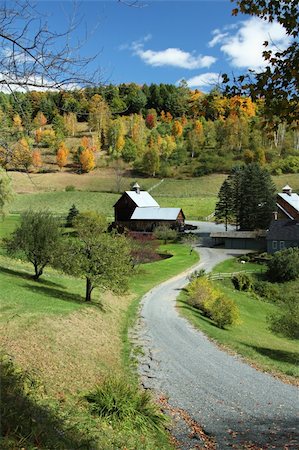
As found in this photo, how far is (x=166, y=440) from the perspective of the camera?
11.3m

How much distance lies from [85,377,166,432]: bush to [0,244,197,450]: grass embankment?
0.27m

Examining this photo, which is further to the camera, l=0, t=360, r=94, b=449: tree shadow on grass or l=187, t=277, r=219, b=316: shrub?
l=187, t=277, r=219, b=316: shrub

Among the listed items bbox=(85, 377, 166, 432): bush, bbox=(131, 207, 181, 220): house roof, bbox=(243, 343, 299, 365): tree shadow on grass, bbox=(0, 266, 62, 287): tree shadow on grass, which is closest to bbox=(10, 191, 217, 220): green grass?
bbox=(131, 207, 181, 220): house roof

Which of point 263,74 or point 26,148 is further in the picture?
point 26,148

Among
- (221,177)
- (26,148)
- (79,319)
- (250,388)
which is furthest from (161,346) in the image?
(221,177)

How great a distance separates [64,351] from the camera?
17000 mm

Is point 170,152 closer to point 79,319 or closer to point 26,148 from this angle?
point 79,319

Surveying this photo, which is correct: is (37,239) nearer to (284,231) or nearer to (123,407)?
(123,407)

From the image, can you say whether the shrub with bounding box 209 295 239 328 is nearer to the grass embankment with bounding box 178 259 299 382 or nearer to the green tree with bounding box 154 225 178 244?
the grass embankment with bounding box 178 259 299 382

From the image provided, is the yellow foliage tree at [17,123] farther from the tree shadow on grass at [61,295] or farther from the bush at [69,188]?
the bush at [69,188]

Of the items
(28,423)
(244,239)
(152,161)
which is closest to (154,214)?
(244,239)

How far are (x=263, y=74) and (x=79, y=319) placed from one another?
761 inches

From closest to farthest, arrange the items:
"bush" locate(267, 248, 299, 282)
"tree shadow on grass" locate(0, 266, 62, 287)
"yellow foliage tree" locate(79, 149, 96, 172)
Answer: "tree shadow on grass" locate(0, 266, 62, 287) → "bush" locate(267, 248, 299, 282) → "yellow foliage tree" locate(79, 149, 96, 172)

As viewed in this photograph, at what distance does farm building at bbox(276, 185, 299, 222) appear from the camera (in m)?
73.9
